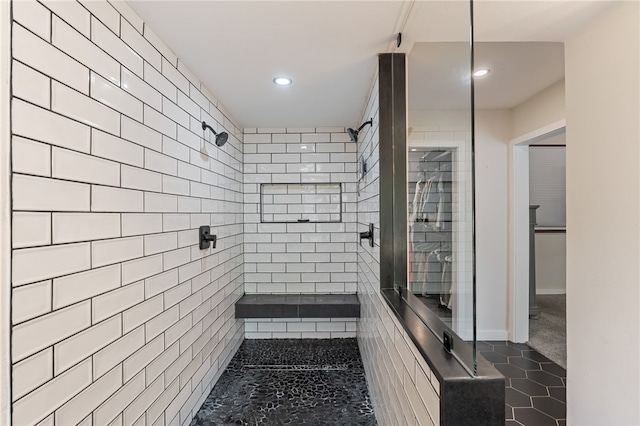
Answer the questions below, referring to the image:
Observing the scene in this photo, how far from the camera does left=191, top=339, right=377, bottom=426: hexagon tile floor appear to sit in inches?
70.0

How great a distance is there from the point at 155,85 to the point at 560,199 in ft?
18.5

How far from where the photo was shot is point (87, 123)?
0.96 meters

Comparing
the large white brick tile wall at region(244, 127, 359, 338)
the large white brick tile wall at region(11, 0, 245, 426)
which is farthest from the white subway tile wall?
the large white brick tile wall at region(11, 0, 245, 426)

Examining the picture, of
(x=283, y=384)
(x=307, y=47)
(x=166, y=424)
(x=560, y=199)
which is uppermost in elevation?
(x=307, y=47)

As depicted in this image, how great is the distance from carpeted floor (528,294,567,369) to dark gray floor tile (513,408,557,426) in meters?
0.81

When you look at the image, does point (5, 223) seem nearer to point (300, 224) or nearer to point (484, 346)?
point (300, 224)

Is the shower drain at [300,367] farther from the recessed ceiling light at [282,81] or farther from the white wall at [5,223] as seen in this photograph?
the recessed ceiling light at [282,81]

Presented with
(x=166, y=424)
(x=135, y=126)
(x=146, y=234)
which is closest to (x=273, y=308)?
(x=166, y=424)

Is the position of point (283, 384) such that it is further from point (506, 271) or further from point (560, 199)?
point (560, 199)

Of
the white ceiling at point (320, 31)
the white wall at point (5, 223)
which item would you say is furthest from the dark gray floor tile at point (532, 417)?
the white wall at point (5, 223)

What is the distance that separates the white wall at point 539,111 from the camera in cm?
230

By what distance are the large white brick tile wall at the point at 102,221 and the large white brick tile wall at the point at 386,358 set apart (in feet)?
3.61

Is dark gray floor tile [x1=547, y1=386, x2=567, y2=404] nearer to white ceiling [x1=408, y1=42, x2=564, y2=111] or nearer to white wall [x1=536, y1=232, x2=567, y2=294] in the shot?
white ceiling [x1=408, y1=42, x2=564, y2=111]

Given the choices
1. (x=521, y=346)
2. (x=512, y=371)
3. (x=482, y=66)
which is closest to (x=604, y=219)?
(x=482, y=66)
